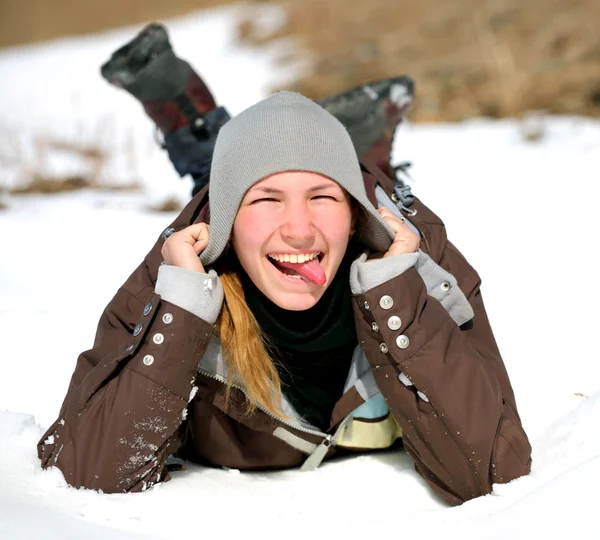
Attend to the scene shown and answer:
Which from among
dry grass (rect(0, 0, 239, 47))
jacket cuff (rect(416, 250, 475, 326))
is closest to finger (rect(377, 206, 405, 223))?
jacket cuff (rect(416, 250, 475, 326))

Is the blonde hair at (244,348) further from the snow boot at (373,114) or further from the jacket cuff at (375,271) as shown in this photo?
the snow boot at (373,114)

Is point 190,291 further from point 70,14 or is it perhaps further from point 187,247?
point 70,14

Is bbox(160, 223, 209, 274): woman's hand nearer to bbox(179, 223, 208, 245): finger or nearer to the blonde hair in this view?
bbox(179, 223, 208, 245): finger

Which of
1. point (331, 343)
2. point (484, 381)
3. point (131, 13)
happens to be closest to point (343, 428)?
point (331, 343)

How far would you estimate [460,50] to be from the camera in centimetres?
918

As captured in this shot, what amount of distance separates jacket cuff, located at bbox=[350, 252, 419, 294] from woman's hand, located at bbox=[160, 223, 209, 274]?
0.37 metres

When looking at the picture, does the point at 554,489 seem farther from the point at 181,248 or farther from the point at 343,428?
→ the point at 181,248

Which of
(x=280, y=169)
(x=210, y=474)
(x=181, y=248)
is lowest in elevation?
(x=210, y=474)

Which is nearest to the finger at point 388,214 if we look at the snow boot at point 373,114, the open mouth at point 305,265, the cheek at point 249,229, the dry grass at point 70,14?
the open mouth at point 305,265

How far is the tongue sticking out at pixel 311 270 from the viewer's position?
6.97 ft

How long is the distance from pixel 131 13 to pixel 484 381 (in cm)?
1405

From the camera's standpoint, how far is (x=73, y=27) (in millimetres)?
14906

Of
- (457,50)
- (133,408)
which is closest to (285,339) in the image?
(133,408)

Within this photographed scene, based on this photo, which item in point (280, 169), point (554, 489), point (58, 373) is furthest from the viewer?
point (58, 373)
